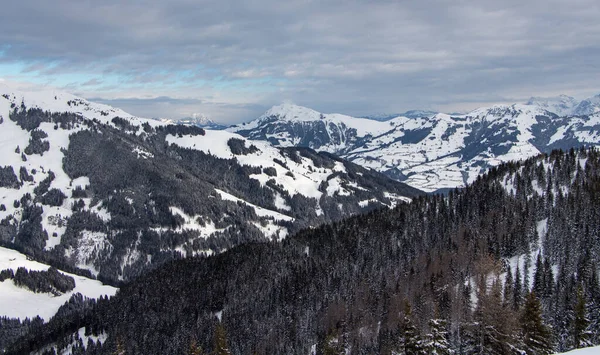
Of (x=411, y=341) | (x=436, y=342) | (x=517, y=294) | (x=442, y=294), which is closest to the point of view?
(x=411, y=341)

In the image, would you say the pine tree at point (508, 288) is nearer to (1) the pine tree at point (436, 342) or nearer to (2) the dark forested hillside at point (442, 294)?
(2) the dark forested hillside at point (442, 294)

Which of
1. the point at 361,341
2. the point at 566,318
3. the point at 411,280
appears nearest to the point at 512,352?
the point at 566,318

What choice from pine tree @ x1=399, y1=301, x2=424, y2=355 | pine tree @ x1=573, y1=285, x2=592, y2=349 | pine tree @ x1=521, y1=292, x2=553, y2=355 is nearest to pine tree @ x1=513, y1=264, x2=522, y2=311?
pine tree @ x1=573, y1=285, x2=592, y2=349

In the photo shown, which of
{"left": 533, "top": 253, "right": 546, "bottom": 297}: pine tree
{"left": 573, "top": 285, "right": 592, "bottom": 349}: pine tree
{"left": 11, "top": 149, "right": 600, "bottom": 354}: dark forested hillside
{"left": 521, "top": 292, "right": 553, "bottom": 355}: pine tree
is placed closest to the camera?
{"left": 521, "top": 292, "right": 553, "bottom": 355}: pine tree

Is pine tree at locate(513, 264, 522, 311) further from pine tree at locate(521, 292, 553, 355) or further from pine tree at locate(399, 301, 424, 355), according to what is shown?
pine tree at locate(399, 301, 424, 355)

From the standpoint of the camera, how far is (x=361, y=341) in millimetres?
139875

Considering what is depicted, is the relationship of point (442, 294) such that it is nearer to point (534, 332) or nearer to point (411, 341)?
point (534, 332)

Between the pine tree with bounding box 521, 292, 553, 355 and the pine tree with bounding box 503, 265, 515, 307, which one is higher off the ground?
the pine tree with bounding box 521, 292, 553, 355

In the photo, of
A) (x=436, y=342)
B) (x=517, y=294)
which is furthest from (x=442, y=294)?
(x=436, y=342)

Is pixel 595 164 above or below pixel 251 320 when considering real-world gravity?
above

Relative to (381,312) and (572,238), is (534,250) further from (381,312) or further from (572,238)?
(381,312)

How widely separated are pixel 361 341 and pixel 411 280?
34122 mm

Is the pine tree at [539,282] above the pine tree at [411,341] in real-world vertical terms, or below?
below

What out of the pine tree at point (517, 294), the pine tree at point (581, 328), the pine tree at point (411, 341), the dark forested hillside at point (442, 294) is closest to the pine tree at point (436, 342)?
the pine tree at point (411, 341)
